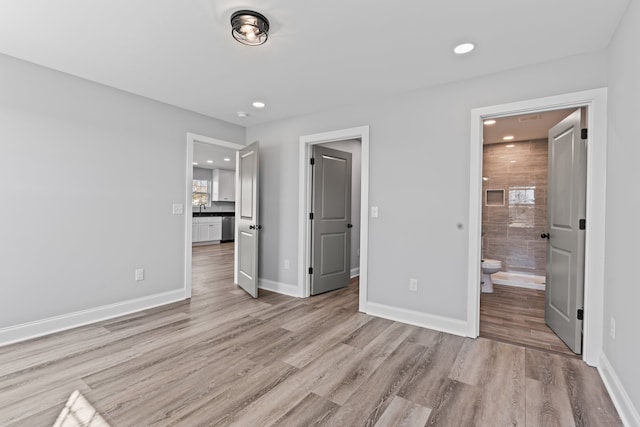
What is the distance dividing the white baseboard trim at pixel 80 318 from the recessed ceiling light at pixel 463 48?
12.7 ft

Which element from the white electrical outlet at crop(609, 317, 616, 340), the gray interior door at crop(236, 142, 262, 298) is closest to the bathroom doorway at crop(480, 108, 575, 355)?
the white electrical outlet at crop(609, 317, 616, 340)

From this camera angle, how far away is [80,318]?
2.99 metres

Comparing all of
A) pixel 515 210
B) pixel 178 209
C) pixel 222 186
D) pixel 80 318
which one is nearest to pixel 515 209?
pixel 515 210

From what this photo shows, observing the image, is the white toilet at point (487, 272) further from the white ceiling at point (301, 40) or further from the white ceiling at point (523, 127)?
the white ceiling at point (301, 40)

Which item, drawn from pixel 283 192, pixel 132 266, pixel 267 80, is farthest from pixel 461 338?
pixel 132 266

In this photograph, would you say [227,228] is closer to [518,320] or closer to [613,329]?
[518,320]

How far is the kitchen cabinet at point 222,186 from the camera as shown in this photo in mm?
10094

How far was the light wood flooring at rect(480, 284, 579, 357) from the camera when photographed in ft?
8.98

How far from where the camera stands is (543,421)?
5.60 feet

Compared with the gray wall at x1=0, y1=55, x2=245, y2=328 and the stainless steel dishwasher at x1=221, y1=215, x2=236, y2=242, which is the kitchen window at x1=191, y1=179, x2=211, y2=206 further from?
the gray wall at x1=0, y1=55, x2=245, y2=328

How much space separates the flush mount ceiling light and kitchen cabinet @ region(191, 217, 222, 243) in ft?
24.8

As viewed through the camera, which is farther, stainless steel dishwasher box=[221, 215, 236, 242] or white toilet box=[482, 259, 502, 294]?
stainless steel dishwasher box=[221, 215, 236, 242]

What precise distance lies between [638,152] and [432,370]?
1835 millimetres

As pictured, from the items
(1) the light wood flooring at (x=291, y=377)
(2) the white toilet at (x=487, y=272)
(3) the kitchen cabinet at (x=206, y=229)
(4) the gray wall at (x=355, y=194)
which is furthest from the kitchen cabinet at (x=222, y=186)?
(2) the white toilet at (x=487, y=272)
